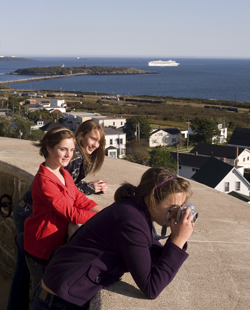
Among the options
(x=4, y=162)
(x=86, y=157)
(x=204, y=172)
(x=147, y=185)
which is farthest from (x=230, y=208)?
(x=204, y=172)

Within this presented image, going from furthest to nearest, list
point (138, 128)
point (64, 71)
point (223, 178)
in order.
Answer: point (64, 71)
point (138, 128)
point (223, 178)

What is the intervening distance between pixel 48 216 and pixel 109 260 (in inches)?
19.0

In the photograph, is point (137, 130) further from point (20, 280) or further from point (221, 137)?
point (20, 280)

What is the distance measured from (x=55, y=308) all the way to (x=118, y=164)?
2294 mm

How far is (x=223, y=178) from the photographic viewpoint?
1983 centimetres

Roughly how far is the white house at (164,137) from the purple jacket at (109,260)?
38.8 meters

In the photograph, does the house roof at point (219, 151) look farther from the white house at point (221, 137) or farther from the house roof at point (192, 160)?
the white house at point (221, 137)

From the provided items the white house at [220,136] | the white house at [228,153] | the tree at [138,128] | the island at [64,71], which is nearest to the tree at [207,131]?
the white house at [220,136]

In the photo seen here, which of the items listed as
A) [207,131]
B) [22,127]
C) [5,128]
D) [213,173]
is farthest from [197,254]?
[207,131]

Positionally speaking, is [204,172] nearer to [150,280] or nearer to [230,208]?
[230,208]

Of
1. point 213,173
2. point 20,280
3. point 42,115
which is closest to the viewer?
point 20,280

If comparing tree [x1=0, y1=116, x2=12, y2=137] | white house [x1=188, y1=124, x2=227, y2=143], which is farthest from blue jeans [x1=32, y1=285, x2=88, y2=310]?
white house [x1=188, y1=124, x2=227, y2=143]

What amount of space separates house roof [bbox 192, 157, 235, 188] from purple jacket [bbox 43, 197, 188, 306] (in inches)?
732

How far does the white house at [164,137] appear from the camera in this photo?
40562 mm
